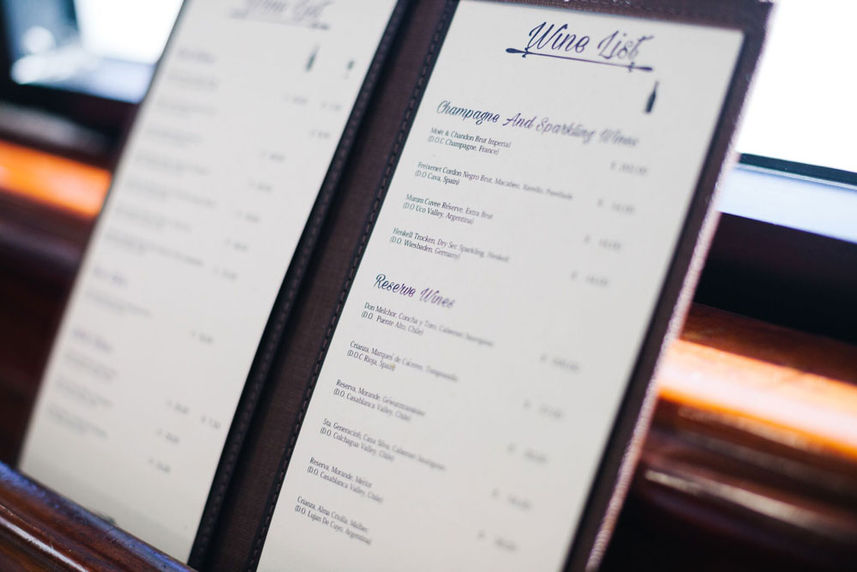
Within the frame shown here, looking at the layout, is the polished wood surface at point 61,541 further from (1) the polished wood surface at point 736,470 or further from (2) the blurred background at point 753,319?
(2) the blurred background at point 753,319

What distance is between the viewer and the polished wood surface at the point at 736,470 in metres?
0.55

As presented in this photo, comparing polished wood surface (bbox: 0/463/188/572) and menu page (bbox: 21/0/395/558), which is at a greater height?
menu page (bbox: 21/0/395/558)

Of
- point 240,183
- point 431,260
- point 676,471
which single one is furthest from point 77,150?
point 676,471

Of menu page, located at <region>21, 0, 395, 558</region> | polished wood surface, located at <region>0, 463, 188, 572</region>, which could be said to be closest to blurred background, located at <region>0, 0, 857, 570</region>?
menu page, located at <region>21, 0, 395, 558</region>

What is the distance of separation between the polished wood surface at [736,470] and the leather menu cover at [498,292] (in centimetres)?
6

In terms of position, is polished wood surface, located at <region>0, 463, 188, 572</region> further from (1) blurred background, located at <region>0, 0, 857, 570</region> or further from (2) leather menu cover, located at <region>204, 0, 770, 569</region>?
(1) blurred background, located at <region>0, 0, 857, 570</region>

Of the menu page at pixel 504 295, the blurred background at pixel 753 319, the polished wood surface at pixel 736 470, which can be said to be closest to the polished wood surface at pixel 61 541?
the polished wood surface at pixel 736 470

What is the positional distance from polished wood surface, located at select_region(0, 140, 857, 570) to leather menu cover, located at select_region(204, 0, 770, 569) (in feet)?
A: 0.20

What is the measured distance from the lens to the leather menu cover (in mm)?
574

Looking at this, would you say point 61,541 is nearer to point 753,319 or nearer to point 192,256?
point 192,256

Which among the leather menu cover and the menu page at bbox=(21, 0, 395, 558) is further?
the menu page at bbox=(21, 0, 395, 558)

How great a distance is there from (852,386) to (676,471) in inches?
9.0

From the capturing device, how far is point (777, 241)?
2.62 feet

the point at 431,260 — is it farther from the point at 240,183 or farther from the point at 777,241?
the point at 777,241
